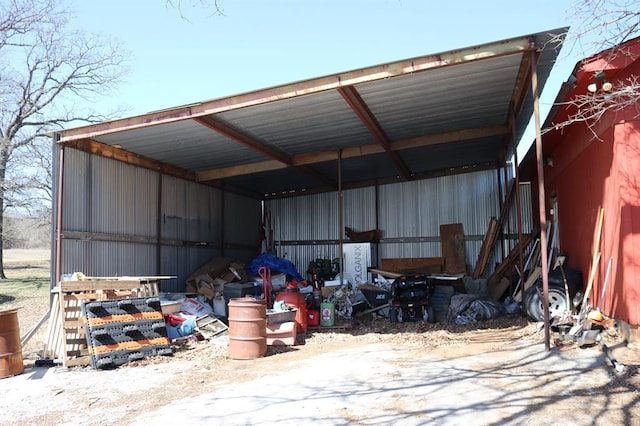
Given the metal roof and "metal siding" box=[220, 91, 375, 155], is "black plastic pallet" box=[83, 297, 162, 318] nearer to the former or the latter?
the metal roof

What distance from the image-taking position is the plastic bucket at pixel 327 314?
10.4m

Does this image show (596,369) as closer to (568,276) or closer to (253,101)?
(568,276)

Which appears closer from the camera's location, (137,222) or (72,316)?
(72,316)

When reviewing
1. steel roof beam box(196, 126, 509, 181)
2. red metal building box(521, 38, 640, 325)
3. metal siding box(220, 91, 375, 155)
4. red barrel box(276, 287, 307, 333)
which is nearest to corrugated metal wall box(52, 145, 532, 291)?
steel roof beam box(196, 126, 509, 181)

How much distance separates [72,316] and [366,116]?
19.4 ft

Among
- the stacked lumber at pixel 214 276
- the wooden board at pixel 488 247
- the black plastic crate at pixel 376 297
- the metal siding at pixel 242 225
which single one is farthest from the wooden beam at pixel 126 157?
the wooden board at pixel 488 247

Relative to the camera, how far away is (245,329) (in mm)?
7570

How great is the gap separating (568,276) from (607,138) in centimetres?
246

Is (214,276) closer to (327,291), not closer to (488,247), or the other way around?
(327,291)

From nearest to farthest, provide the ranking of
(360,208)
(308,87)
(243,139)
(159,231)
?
(308,87) < (243,139) < (159,231) < (360,208)

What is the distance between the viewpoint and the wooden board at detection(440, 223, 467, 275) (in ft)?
48.1

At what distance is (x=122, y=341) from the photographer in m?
7.39

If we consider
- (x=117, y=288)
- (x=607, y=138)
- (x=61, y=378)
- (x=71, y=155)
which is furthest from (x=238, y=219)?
(x=607, y=138)

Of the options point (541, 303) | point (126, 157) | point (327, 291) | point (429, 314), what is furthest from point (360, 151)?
point (541, 303)
